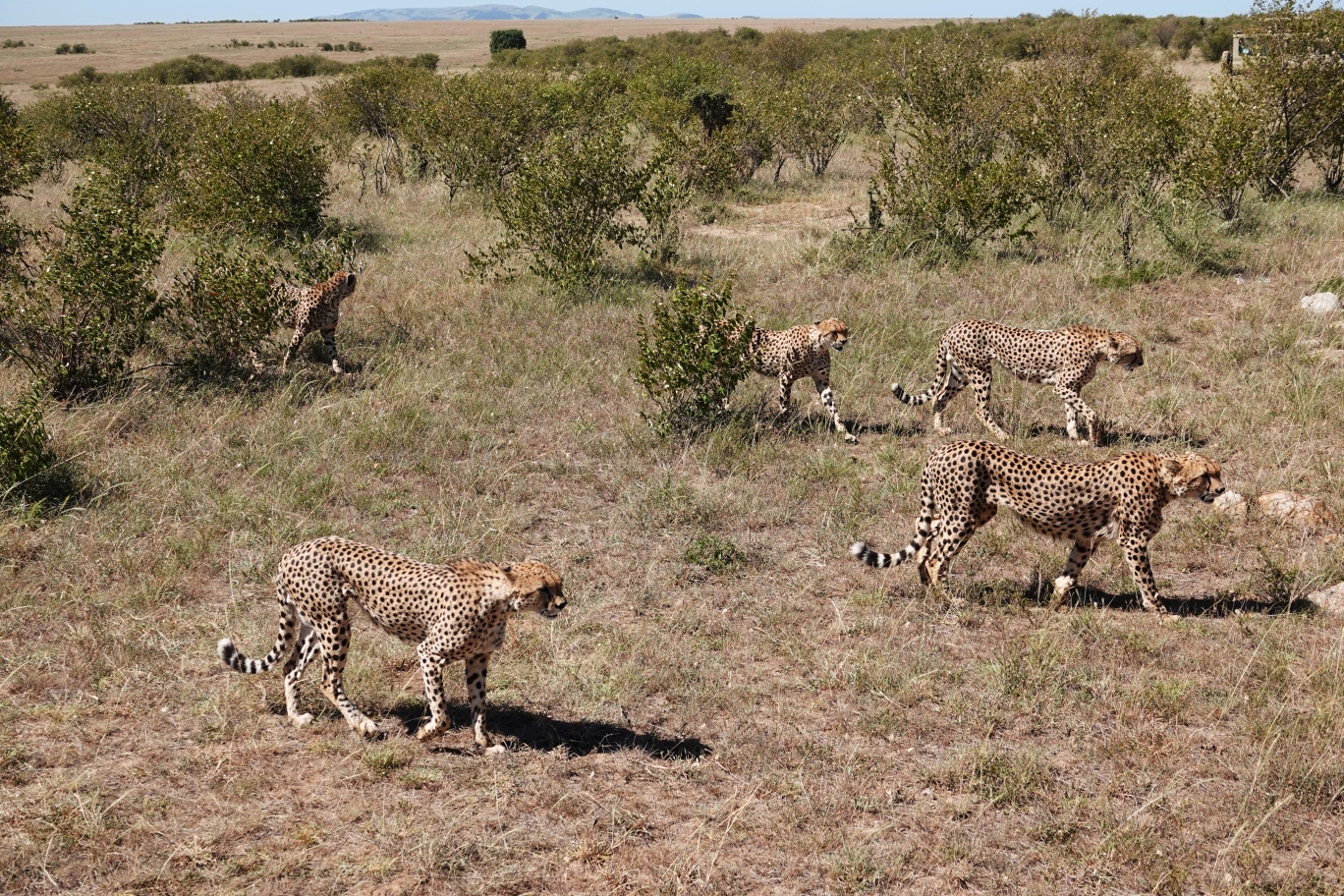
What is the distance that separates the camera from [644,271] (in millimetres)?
14695

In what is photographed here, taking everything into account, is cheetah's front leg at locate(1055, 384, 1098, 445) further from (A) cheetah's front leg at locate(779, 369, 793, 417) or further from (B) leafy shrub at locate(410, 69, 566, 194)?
(B) leafy shrub at locate(410, 69, 566, 194)

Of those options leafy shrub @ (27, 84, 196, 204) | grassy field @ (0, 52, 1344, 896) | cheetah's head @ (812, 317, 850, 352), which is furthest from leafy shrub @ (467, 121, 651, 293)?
leafy shrub @ (27, 84, 196, 204)

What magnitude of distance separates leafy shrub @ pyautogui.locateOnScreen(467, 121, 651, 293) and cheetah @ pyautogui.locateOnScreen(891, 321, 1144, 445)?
501cm

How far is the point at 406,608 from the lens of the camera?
5.41 m

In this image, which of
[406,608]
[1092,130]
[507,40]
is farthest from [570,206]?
[507,40]

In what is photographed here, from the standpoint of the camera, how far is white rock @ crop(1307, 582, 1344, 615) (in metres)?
6.86

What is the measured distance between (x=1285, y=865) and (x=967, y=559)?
10.8 feet

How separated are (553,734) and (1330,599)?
16.3 ft

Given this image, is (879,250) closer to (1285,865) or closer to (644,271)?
(644,271)

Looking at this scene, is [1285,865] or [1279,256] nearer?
[1285,865]

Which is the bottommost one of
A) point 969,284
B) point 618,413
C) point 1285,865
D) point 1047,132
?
point 1285,865

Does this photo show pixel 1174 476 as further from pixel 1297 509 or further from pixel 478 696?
pixel 478 696

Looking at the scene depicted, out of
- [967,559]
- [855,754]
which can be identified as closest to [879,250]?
[967,559]

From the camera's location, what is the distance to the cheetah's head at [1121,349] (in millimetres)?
9609
